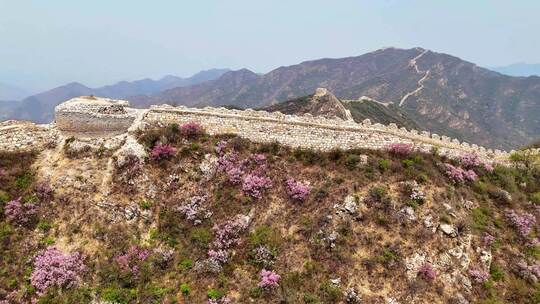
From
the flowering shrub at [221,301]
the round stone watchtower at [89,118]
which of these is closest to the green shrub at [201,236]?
the flowering shrub at [221,301]

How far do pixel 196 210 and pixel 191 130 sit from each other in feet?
22.8

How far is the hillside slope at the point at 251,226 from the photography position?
2256 centimetres

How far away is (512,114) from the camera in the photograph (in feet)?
652

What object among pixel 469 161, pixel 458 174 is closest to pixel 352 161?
pixel 458 174

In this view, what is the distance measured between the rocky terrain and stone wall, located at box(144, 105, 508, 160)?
29.0 inches

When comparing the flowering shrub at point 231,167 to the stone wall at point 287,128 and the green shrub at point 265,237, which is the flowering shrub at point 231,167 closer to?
the stone wall at point 287,128

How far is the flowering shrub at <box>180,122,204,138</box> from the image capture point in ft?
102

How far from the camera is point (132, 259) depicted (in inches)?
939

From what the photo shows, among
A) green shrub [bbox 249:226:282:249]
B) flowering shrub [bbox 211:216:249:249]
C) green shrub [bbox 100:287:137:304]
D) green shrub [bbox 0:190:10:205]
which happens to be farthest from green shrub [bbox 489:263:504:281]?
green shrub [bbox 0:190:10:205]

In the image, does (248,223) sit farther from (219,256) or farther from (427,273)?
(427,273)

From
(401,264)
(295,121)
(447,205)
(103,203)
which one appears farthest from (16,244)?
(447,205)

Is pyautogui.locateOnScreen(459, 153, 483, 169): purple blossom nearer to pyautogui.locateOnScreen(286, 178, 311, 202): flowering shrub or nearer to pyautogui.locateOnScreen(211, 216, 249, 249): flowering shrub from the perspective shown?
pyautogui.locateOnScreen(286, 178, 311, 202): flowering shrub

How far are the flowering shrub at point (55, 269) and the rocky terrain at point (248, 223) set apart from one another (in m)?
0.07

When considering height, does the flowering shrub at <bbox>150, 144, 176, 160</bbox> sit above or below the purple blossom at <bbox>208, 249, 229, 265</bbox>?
above
